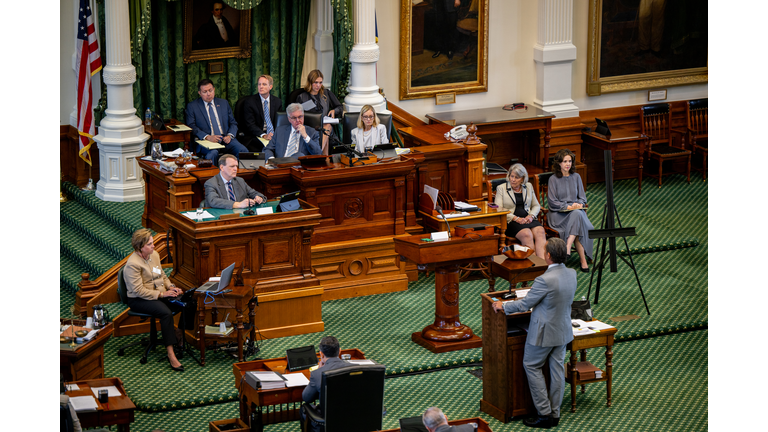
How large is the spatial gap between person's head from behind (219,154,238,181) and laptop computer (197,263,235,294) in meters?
0.96

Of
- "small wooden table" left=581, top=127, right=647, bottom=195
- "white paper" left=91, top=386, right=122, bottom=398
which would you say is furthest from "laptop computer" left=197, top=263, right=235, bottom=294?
"small wooden table" left=581, top=127, right=647, bottom=195

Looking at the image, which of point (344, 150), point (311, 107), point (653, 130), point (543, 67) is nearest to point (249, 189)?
point (344, 150)

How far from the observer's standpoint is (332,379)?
6.06 m

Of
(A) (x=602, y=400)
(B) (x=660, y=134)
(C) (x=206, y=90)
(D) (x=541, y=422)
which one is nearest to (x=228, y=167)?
(C) (x=206, y=90)

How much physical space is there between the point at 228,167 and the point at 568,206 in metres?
3.50

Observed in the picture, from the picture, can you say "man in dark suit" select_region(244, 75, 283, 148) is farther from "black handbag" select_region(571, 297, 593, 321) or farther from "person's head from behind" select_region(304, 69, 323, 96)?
"black handbag" select_region(571, 297, 593, 321)

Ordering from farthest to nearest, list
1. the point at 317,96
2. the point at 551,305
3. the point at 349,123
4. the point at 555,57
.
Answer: the point at 555,57 < the point at 317,96 < the point at 349,123 < the point at 551,305

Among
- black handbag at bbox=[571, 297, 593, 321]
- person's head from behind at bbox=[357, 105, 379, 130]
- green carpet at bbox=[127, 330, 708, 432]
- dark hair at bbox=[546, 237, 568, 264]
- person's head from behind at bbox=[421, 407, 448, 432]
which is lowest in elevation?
green carpet at bbox=[127, 330, 708, 432]

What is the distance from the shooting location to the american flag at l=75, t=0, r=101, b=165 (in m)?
10.9

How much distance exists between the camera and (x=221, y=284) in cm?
819

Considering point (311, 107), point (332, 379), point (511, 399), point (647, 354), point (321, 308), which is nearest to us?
point (332, 379)

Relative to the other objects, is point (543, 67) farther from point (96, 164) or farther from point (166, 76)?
point (96, 164)

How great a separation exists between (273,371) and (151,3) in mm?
5896

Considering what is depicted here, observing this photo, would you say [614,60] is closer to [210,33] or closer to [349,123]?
[349,123]
